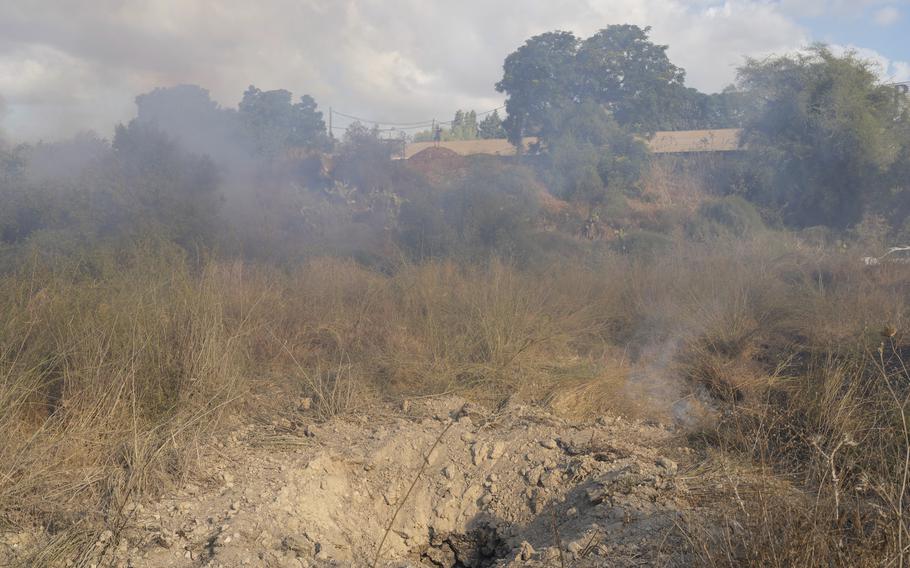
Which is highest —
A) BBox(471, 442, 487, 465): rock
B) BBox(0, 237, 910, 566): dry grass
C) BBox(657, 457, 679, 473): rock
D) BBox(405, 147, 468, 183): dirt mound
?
BBox(405, 147, 468, 183): dirt mound

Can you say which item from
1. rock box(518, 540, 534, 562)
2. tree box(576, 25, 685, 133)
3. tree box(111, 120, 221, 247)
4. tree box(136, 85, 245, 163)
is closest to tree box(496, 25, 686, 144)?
tree box(576, 25, 685, 133)

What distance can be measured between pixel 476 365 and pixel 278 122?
23.4 m

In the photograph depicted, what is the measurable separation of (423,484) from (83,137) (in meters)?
16.0

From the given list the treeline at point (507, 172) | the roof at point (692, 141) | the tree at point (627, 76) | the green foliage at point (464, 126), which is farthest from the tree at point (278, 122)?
the green foliage at point (464, 126)

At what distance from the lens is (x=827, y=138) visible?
723 inches

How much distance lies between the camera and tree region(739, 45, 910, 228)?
59.0ft

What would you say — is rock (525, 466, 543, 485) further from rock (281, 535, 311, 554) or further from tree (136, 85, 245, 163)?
tree (136, 85, 245, 163)

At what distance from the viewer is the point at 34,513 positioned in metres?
3.64

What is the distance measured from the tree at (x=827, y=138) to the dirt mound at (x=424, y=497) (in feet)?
50.5

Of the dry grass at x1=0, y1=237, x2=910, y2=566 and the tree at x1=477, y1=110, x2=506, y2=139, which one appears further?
the tree at x1=477, y1=110, x2=506, y2=139

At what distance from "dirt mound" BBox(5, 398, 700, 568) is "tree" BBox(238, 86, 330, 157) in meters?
19.8

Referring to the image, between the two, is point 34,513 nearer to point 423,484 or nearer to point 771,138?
point 423,484

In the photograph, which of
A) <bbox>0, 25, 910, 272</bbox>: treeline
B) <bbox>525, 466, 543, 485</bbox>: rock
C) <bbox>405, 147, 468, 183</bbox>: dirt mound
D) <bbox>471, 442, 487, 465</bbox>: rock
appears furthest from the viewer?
<bbox>405, 147, 468, 183</bbox>: dirt mound

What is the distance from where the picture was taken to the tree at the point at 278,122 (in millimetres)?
24406
